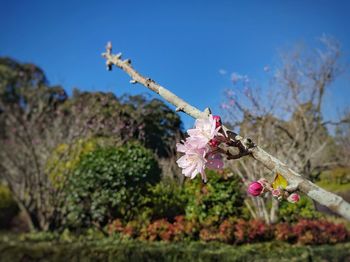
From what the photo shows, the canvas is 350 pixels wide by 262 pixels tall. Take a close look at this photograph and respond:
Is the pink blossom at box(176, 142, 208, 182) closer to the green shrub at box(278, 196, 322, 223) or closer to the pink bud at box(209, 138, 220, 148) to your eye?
the pink bud at box(209, 138, 220, 148)

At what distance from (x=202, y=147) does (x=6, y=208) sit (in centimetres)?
1533

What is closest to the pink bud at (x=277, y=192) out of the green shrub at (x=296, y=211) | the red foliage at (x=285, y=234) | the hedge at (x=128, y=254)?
the hedge at (x=128, y=254)

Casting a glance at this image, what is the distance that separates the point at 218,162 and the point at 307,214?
1107 cm

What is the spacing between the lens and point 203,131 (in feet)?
2.70

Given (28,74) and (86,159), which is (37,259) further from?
(28,74)

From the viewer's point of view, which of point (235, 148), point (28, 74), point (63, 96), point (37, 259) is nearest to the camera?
point (235, 148)

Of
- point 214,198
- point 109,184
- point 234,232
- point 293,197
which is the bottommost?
point 234,232

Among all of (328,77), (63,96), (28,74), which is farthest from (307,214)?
(28,74)

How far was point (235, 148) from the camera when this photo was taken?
0.76 meters

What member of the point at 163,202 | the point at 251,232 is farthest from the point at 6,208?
the point at 251,232

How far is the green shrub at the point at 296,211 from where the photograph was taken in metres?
10.9

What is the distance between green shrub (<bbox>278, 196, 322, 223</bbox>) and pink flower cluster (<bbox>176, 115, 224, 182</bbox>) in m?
10.4

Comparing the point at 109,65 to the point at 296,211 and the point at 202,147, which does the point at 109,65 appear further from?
the point at 296,211

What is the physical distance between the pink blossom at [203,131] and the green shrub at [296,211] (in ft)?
34.4
